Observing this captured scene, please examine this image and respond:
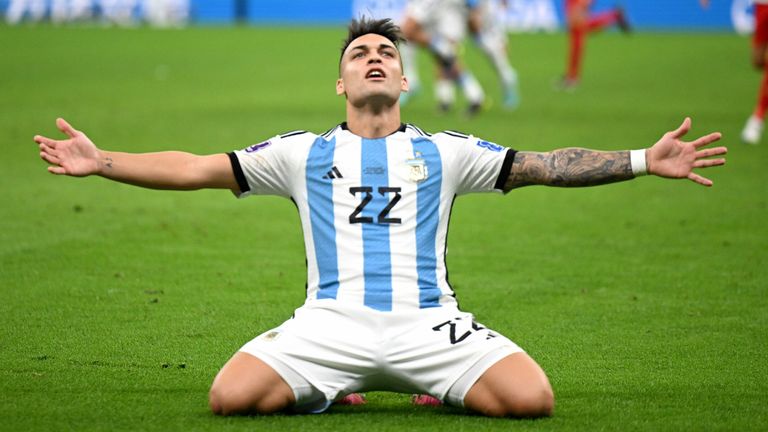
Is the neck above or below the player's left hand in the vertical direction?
above

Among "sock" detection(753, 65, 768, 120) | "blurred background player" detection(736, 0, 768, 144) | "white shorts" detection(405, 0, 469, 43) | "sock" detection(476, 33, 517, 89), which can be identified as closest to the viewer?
"sock" detection(753, 65, 768, 120)

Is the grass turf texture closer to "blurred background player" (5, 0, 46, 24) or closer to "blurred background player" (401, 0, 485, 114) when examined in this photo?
"blurred background player" (401, 0, 485, 114)

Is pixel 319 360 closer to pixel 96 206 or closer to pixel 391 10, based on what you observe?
pixel 96 206

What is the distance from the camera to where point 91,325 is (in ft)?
22.5

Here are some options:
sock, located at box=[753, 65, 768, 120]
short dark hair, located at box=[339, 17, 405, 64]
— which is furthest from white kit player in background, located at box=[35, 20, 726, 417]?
sock, located at box=[753, 65, 768, 120]

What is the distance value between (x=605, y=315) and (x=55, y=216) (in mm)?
4824

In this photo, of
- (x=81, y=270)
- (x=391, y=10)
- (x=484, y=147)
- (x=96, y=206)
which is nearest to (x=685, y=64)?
(x=391, y=10)

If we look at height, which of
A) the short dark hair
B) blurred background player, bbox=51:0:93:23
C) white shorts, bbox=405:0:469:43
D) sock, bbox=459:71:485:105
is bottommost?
the short dark hair

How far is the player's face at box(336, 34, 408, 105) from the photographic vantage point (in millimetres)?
5469

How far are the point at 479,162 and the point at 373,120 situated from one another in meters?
0.48

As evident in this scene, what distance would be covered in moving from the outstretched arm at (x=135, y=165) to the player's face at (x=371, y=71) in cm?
61

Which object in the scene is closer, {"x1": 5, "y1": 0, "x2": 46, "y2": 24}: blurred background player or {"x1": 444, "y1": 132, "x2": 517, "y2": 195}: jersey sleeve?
{"x1": 444, "y1": 132, "x2": 517, "y2": 195}: jersey sleeve

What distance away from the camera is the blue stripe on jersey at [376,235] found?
5.29 m

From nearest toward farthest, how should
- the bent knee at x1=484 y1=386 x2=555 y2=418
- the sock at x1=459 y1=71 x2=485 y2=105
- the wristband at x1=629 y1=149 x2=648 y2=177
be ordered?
the bent knee at x1=484 y1=386 x2=555 y2=418, the wristband at x1=629 y1=149 x2=648 y2=177, the sock at x1=459 y1=71 x2=485 y2=105
